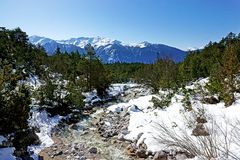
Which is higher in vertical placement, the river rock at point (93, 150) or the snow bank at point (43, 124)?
the river rock at point (93, 150)

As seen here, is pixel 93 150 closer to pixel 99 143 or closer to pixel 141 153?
pixel 99 143

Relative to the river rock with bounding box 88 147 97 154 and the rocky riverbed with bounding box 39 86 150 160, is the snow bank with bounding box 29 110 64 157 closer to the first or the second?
the rocky riverbed with bounding box 39 86 150 160

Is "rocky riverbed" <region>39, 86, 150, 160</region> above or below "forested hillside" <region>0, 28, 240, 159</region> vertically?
below

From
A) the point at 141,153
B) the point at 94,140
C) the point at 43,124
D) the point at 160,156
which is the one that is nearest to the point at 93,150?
the point at 94,140

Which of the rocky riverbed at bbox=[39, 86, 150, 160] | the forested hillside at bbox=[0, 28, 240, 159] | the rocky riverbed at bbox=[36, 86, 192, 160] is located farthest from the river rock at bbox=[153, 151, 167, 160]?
the forested hillside at bbox=[0, 28, 240, 159]

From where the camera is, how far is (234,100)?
18547mm

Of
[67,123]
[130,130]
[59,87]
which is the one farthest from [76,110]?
[130,130]

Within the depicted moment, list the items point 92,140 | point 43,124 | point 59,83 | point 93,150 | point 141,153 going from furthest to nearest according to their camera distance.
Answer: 1. point 59,83
2. point 43,124
3. point 92,140
4. point 93,150
5. point 141,153

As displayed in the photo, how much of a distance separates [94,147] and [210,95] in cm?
929

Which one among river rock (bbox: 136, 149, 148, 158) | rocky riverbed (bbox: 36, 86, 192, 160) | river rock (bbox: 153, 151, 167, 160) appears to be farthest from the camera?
rocky riverbed (bbox: 36, 86, 192, 160)

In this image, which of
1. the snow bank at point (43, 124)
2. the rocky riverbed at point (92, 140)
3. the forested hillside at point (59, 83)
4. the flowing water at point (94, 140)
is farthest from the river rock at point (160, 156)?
the snow bank at point (43, 124)

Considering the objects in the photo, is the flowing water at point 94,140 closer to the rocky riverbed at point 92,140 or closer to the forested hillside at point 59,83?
the rocky riverbed at point 92,140

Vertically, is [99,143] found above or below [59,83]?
below

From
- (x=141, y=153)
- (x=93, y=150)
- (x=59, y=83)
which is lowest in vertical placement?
(x=93, y=150)
